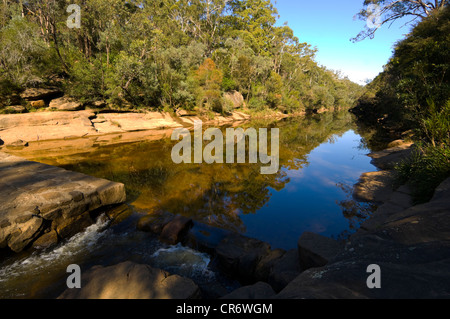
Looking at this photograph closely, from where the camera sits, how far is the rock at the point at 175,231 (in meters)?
5.19

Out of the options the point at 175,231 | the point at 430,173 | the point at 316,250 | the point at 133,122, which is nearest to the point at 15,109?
the point at 133,122

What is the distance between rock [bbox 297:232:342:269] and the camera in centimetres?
344

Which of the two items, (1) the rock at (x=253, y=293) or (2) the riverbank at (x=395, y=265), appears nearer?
(2) the riverbank at (x=395, y=265)

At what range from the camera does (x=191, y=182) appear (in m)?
9.30

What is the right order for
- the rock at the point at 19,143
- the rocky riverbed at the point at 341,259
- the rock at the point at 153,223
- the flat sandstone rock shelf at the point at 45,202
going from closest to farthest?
the rocky riverbed at the point at 341,259
the flat sandstone rock shelf at the point at 45,202
the rock at the point at 153,223
the rock at the point at 19,143

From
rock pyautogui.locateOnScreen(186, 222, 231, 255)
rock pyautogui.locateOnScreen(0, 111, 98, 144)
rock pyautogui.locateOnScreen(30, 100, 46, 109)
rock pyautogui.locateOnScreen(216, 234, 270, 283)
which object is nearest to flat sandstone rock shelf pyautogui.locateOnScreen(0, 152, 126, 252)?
rock pyautogui.locateOnScreen(186, 222, 231, 255)

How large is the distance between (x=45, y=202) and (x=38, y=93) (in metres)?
20.2

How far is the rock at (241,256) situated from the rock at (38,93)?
23.3 m

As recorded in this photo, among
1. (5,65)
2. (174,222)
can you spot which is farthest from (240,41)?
(174,222)

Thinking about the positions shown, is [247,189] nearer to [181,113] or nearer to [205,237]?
[205,237]

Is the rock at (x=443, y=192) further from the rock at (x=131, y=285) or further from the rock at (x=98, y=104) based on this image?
the rock at (x=98, y=104)

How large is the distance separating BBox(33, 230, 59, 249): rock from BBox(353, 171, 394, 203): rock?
9.58 meters

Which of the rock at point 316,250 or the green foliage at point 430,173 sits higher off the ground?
the green foliage at point 430,173

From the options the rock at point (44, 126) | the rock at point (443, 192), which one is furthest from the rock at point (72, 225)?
the rock at point (44, 126)
